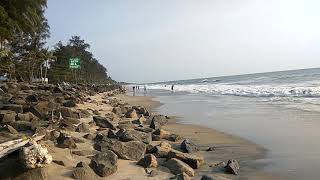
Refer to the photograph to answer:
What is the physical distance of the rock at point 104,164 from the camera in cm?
778

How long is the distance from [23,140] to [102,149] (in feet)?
7.31

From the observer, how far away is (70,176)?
7383mm

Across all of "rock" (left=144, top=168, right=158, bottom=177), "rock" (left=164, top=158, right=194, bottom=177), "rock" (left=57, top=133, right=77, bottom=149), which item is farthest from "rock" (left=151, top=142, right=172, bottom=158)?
"rock" (left=57, top=133, right=77, bottom=149)

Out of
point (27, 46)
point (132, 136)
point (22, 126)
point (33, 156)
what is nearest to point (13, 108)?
point (22, 126)

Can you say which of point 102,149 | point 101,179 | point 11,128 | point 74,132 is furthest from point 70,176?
point 74,132

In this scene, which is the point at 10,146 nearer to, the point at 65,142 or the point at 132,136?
the point at 65,142

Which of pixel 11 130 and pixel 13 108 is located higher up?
pixel 13 108

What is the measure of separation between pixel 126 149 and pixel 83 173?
6.97ft

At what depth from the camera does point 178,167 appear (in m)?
8.73

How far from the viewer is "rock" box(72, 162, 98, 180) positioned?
737 centimetres

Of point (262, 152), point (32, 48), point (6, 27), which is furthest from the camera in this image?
point (32, 48)

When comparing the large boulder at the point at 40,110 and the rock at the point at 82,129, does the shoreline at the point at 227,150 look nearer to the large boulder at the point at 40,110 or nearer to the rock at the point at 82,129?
the rock at the point at 82,129

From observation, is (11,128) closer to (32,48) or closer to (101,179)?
(101,179)

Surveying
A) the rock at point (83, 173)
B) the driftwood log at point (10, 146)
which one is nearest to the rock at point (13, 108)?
the driftwood log at point (10, 146)
